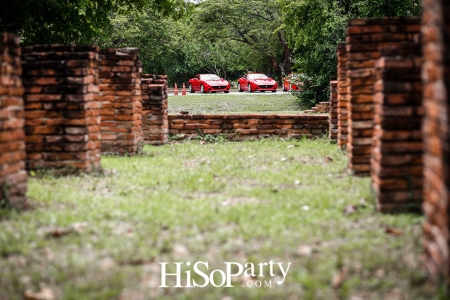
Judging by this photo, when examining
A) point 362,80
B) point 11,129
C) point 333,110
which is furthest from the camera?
point 333,110

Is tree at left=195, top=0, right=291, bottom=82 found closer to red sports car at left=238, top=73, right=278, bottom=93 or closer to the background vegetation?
the background vegetation

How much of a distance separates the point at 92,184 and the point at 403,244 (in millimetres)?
3574

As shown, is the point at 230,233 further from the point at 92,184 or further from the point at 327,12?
the point at 327,12

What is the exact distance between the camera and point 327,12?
66.6ft

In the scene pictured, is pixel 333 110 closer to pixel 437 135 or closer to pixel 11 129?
pixel 11 129

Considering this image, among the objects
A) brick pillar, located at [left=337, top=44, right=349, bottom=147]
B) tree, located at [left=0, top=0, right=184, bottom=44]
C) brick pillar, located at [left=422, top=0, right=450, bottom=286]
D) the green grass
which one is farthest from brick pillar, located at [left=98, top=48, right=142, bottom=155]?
the green grass

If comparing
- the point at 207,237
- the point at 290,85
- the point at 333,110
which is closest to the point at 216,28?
the point at 290,85

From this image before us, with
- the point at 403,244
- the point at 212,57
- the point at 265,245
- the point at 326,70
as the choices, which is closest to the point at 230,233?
the point at 265,245

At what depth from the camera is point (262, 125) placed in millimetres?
12086

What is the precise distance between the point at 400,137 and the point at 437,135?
1610mm

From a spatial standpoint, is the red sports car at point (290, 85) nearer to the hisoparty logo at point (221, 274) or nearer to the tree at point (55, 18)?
the tree at point (55, 18)

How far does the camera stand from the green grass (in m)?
22.3

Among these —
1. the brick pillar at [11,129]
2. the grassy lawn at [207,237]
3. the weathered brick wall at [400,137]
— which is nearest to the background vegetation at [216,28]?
the brick pillar at [11,129]

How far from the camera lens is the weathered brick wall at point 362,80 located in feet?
22.4
